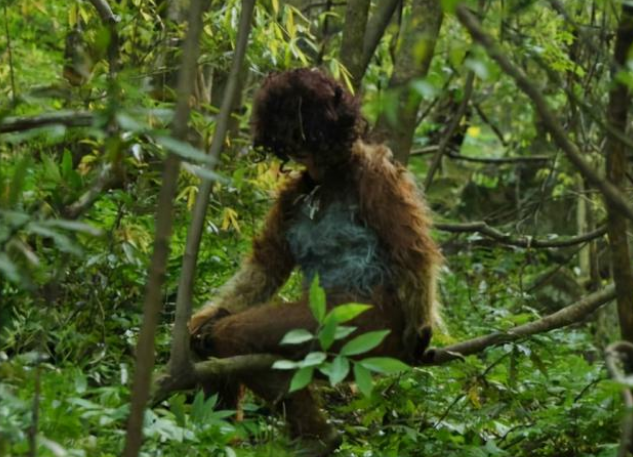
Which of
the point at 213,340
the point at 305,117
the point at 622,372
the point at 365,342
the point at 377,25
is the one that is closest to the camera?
the point at 622,372

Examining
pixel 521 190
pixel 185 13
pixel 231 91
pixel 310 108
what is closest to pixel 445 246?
pixel 521 190

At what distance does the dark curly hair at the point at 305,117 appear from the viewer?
203 inches

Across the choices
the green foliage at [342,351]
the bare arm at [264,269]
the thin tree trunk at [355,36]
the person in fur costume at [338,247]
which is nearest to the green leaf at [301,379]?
the green foliage at [342,351]

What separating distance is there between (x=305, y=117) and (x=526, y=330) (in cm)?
145

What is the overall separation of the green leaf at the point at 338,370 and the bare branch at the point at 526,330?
163 cm

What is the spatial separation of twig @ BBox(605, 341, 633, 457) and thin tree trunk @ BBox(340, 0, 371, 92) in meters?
3.02

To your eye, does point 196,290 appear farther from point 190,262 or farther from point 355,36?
point 190,262

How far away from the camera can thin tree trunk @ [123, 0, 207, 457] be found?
2.63 m

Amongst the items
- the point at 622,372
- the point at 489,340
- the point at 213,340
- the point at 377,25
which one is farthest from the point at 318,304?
the point at 377,25

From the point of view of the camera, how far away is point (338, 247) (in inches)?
213

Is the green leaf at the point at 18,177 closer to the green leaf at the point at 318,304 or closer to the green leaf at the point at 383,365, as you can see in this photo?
the green leaf at the point at 318,304

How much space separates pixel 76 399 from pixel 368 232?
6.70 feet

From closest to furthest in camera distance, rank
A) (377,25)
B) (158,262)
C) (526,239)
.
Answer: (158,262) → (526,239) → (377,25)

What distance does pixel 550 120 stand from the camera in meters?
2.87
